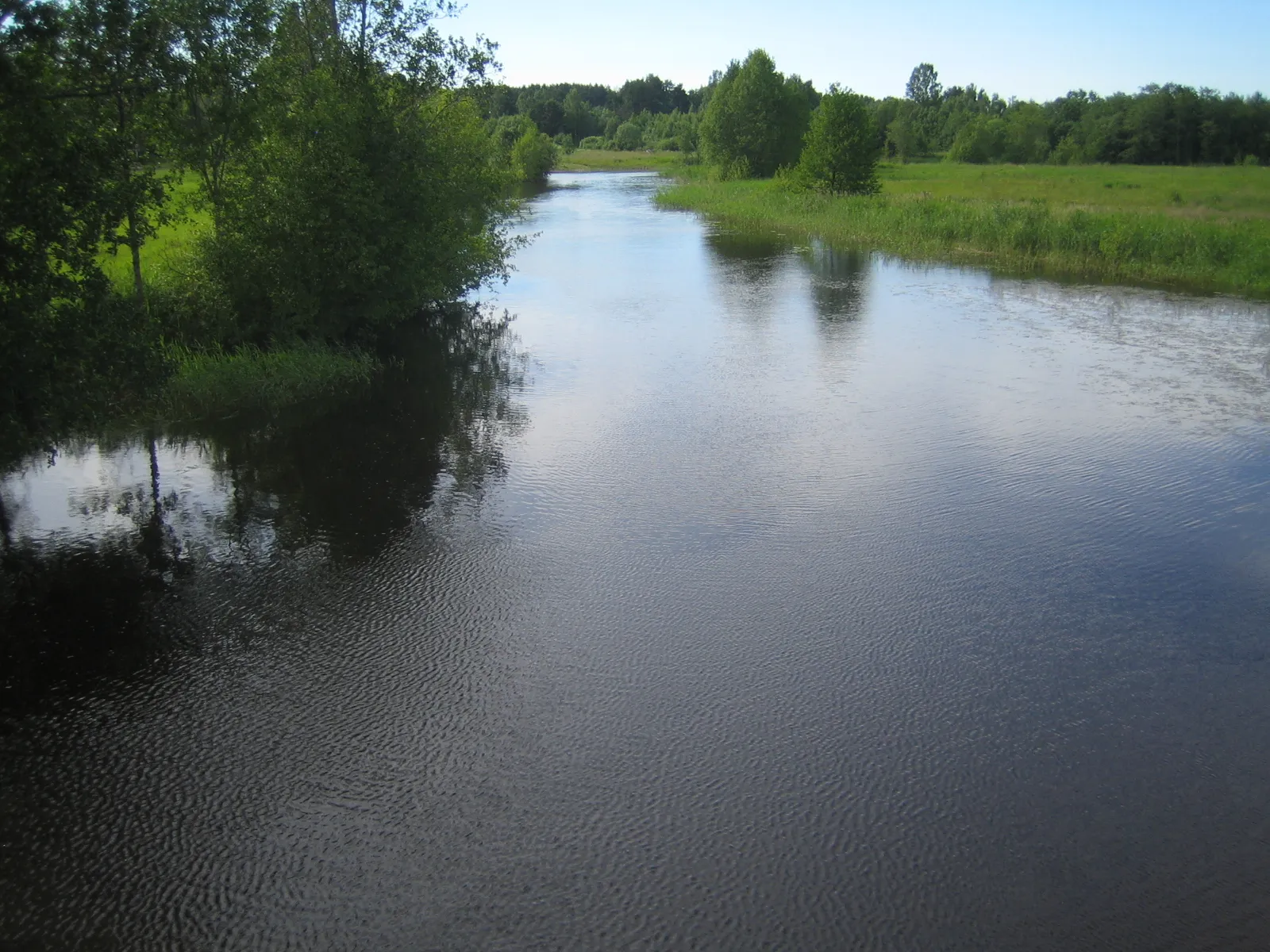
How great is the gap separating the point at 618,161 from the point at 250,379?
80929mm

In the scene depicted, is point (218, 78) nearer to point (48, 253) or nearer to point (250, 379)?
point (250, 379)

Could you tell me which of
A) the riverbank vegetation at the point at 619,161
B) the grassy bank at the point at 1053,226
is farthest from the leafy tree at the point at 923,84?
the grassy bank at the point at 1053,226

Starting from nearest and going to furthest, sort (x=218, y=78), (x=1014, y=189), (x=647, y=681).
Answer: (x=647, y=681)
(x=218, y=78)
(x=1014, y=189)

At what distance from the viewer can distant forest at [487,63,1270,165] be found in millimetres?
51906

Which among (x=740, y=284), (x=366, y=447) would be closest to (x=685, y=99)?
(x=740, y=284)

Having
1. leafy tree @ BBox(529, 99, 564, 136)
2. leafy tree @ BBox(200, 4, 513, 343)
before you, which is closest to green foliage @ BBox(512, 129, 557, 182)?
leafy tree @ BBox(200, 4, 513, 343)

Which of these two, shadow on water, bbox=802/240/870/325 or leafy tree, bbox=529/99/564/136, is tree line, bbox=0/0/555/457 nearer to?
shadow on water, bbox=802/240/870/325

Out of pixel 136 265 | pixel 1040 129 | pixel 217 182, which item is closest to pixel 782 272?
pixel 217 182

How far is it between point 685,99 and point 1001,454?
496 ft

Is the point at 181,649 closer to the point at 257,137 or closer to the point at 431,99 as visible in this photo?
the point at 257,137

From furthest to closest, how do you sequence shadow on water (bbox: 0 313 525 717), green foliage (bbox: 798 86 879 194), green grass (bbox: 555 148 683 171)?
green grass (bbox: 555 148 683 171), green foliage (bbox: 798 86 879 194), shadow on water (bbox: 0 313 525 717)

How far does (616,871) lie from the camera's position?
4.42m

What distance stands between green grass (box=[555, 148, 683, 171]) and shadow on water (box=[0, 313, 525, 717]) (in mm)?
62454

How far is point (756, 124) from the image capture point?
5578cm
